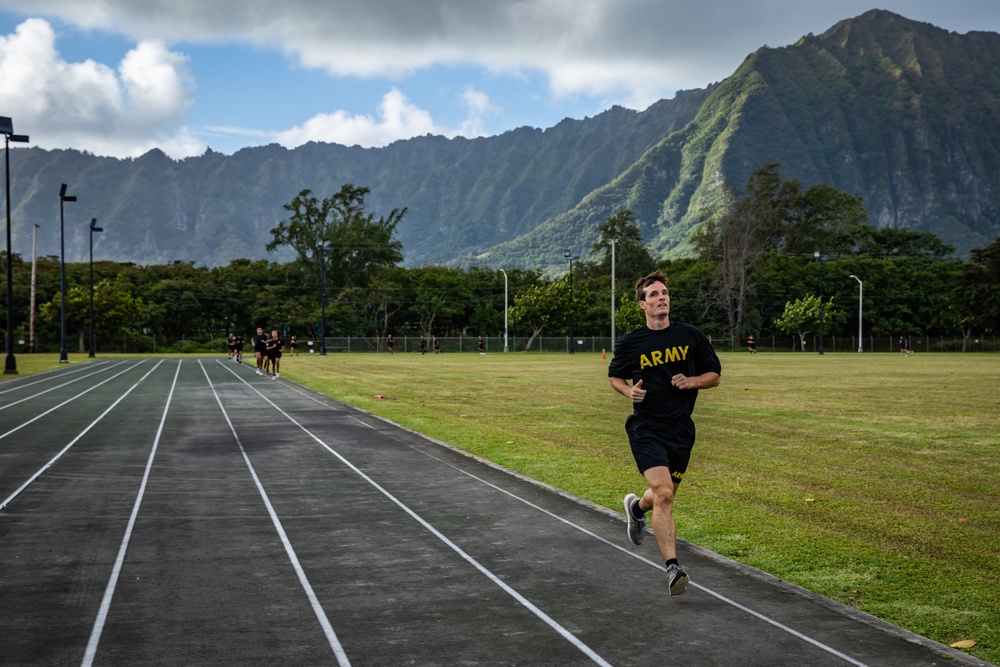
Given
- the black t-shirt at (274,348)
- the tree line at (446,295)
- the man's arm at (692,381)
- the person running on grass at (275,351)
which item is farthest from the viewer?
the tree line at (446,295)

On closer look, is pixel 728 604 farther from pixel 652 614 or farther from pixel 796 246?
pixel 796 246

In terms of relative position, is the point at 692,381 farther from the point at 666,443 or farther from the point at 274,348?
the point at 274,348

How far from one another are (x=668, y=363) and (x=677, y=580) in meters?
1.40

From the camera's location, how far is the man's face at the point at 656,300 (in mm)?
5980

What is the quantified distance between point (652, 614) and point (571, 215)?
18507cm

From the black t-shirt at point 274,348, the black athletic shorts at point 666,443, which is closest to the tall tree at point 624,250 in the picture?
the black t-shirt at point 274,348

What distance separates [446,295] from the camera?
290 feet

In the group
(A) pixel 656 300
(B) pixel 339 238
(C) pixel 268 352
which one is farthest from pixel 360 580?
(B) pixel 339 238

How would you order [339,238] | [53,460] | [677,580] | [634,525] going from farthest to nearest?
[339,238] → [53,460] → [634,525] → [677,580]

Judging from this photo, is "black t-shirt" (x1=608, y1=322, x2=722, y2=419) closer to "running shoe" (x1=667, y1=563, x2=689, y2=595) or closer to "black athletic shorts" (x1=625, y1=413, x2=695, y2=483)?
"black athletic shorts" (x1=625, y1=413, x2=695, y2=483)

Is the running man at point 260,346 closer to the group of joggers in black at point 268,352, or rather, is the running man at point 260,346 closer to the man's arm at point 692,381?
the group of joggers in black at point 268,352

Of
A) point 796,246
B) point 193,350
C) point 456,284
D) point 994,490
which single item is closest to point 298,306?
point 193,350

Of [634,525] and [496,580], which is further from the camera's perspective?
[634,525]

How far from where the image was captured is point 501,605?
567 cm
